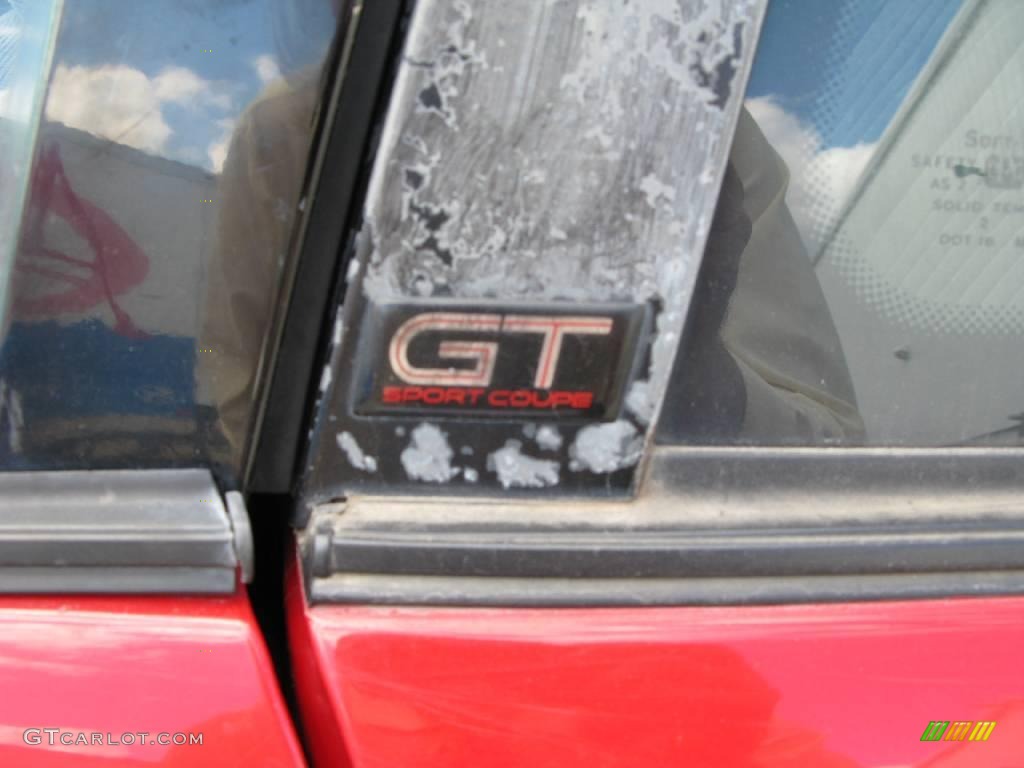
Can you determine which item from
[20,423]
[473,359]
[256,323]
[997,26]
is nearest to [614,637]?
[473,359]

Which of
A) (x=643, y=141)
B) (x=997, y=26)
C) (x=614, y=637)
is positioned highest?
(x=997, y=26)

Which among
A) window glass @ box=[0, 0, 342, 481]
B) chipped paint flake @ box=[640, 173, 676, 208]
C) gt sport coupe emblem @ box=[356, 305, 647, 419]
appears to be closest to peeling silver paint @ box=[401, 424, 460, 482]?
gt sport coupe emblem @ box=[356, 305, 647, 419]

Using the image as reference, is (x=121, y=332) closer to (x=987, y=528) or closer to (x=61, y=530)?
(x=61, y=530)

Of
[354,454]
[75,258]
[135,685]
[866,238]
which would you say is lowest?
[135,685]

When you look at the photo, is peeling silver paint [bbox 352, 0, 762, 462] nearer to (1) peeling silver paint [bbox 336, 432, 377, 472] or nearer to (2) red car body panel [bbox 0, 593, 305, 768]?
(1) peeling silver paint [bbox 336, 432, 377, 472]

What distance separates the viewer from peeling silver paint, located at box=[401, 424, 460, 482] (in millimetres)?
847

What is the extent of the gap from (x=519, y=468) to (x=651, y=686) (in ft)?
0.68

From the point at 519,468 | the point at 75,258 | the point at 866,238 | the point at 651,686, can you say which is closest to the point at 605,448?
the point at 519,468

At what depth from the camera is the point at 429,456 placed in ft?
2.80

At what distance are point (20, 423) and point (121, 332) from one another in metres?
0.11

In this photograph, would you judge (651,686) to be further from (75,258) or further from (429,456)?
(75,258)

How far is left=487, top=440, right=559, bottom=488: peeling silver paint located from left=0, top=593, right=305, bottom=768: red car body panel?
23 cm

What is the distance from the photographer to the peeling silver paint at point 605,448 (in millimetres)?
866

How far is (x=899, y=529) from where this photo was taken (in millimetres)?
940
